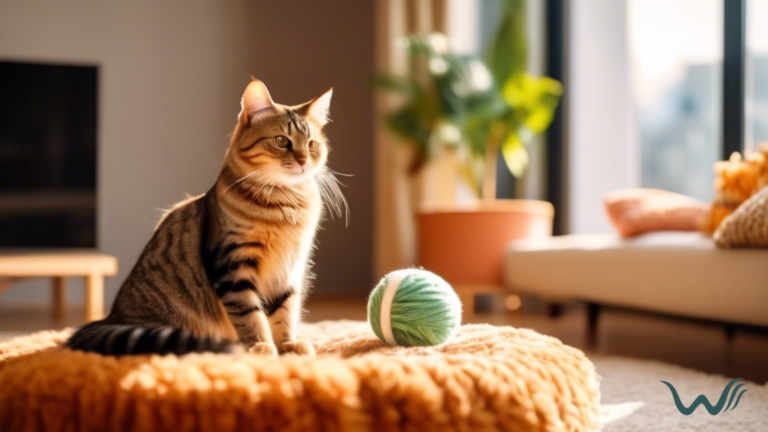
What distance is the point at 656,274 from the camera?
198 centimetres

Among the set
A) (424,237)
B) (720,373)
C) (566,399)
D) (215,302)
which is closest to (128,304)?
(215,302)

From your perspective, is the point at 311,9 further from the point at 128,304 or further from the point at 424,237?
the point at 128,304

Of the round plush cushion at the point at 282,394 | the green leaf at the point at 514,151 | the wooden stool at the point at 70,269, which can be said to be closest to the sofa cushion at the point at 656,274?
the green leaf at the point at 514,151

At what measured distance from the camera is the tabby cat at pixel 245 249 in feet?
3.65

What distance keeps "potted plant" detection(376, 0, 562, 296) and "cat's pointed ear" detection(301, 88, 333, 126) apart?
1773 millimetres

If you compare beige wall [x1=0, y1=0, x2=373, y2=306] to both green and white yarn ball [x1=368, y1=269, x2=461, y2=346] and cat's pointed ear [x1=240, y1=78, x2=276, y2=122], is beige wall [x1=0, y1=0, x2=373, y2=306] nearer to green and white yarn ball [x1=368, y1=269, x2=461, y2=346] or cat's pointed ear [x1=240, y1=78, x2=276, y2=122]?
cat's pointed ear [x1=240, y1=78, x2=276, y2=122]

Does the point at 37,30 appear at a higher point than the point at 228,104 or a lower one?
higher

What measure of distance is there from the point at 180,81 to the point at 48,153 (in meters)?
1.03

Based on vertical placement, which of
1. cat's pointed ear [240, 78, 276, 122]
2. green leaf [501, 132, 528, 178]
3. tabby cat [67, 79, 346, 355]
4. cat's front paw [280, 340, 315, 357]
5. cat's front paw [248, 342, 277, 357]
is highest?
green leaf [501, 132, 528, 178]

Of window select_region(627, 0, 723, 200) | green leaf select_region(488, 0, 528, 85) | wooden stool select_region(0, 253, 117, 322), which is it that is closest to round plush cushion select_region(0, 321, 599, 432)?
wooden stool select_region(0, 253, 117, 322)

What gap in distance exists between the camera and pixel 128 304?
117 cm

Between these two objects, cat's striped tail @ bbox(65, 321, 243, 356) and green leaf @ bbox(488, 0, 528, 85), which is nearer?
cat's striped tail @ bbox(65, 321, 243, 356)

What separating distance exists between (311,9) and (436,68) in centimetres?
148

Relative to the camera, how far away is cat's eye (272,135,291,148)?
116 centimetres
